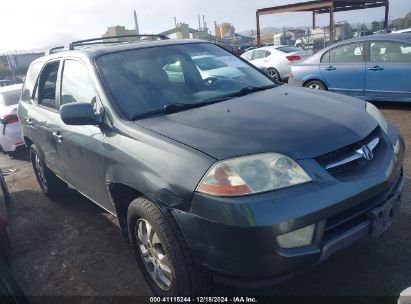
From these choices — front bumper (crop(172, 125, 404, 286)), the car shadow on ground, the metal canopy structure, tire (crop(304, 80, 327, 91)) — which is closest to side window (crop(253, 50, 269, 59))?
tire (crop(304, 80, 327, 91))

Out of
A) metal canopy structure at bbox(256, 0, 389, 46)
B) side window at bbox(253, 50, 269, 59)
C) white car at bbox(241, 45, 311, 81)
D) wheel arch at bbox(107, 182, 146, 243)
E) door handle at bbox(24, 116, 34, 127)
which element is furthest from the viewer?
metal canopy structure at bbox(256, 0, 389, 46)

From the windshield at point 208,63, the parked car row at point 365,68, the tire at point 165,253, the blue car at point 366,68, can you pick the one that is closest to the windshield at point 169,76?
the windshield at point 208,63

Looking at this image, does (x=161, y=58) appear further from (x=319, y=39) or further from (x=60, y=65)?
(x=319, y=39)

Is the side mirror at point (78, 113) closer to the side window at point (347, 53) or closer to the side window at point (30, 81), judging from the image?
the side window at point (30, 81)

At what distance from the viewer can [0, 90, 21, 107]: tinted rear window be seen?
7.39m

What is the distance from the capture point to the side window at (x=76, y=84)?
3129 mm

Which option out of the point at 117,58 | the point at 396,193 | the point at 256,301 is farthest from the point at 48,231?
the point at 396,193

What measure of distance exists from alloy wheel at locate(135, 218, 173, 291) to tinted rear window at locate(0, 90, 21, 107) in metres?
5.87

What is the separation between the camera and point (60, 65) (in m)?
3.75

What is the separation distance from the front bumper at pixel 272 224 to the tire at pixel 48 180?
302cm

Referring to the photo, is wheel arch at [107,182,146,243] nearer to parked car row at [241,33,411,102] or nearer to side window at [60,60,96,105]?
side window at [60,60,96,105]

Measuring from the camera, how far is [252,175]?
6.81 feet

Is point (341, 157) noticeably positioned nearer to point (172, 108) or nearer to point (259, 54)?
point (172, 108)

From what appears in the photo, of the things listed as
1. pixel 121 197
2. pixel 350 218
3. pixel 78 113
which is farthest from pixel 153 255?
pixel 350 218
